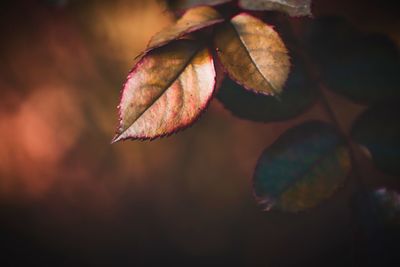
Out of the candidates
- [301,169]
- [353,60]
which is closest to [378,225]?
[301,169]

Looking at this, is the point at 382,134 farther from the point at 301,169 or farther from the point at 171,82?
the point at 171,82

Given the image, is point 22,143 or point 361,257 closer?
point 361,257

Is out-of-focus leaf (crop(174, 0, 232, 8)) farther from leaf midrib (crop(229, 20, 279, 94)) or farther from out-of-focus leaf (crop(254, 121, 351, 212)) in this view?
out-of-focus leaf (crop(254, 121, 351, 212))

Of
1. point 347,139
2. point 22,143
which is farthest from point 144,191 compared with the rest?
point 347,139

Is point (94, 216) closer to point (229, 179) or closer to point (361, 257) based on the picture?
point (229, 179)

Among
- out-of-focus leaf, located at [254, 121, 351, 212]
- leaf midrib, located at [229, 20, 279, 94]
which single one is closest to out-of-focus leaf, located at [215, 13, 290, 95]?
leaf midrib, located at [229, 20, 279, 94]

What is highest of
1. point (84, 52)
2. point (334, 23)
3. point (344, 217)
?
point (84, 52)

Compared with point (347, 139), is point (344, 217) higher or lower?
lower
